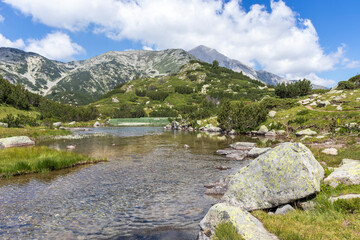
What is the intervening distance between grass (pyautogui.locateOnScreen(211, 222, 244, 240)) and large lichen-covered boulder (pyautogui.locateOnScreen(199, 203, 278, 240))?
10.4 inches

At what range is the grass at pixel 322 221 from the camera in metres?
8.64

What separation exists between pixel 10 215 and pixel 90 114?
193 m

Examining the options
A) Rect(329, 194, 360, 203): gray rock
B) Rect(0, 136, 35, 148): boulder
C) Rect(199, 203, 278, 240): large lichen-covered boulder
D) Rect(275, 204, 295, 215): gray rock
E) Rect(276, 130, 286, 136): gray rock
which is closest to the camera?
Rect(199, 203, 278, 240): large lichen-covered boulder

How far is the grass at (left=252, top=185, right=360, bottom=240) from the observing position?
864cm

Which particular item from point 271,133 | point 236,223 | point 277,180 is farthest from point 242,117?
point 236,223

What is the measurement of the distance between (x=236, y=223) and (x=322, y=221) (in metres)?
4.17

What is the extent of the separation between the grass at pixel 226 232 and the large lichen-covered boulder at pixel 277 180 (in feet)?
14.2

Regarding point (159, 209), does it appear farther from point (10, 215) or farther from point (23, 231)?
point (10, 215)

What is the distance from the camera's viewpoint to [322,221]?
9.78 meters

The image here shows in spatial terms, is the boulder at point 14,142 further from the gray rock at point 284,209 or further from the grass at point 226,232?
the gray rock at point 284,209

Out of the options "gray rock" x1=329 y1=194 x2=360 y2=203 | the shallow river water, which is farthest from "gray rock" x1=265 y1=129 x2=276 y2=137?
"gray rock" x1=329 y1=194 x2=360 y2=203

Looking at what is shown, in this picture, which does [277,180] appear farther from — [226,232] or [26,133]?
[26,133]

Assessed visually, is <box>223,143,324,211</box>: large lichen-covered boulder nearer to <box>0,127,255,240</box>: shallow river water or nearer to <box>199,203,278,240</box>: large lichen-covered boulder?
<box>199,203,278,240</box>: large lichen-covered boulder

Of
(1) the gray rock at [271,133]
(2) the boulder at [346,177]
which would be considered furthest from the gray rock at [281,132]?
(2) the boulder at [346,177]
